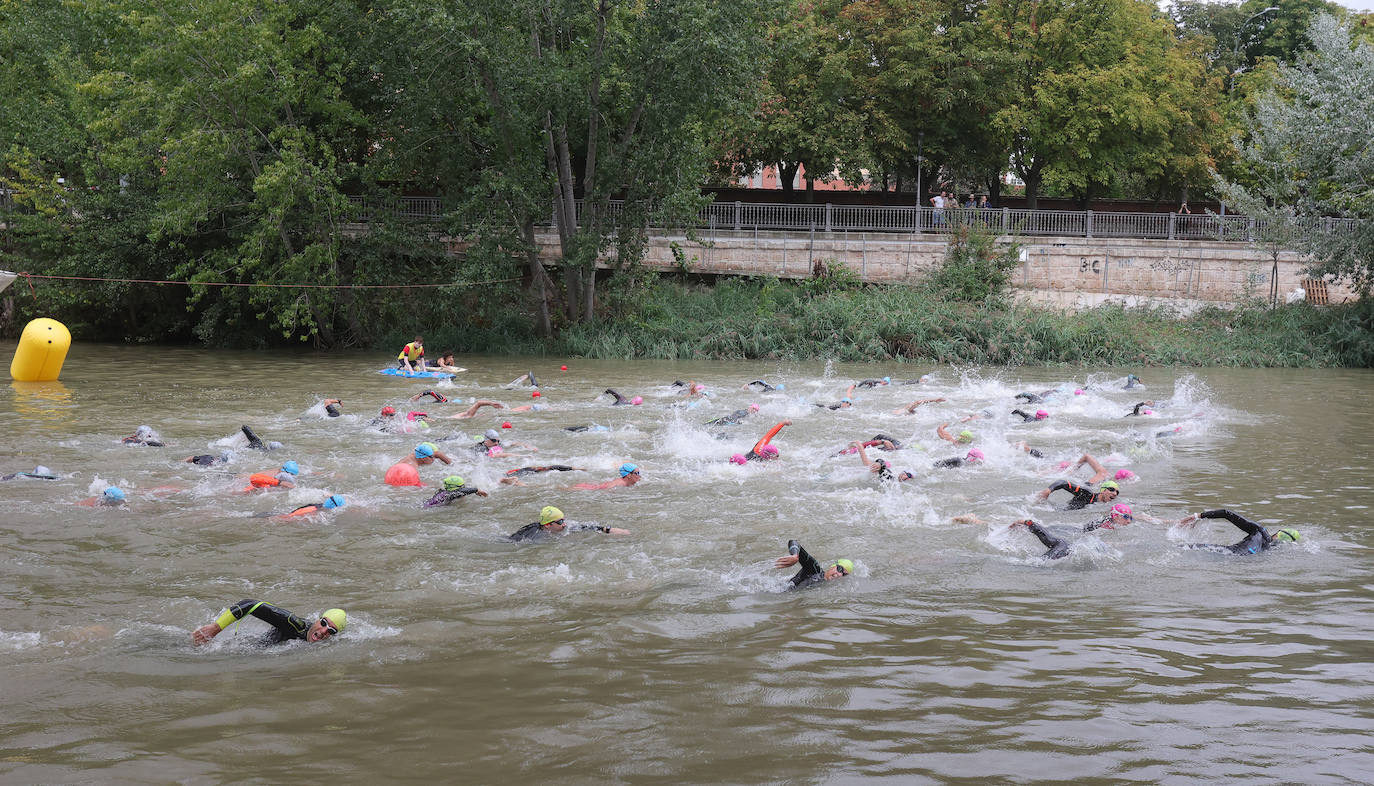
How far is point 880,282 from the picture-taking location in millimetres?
34000

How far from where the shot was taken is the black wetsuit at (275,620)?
22.5 feet

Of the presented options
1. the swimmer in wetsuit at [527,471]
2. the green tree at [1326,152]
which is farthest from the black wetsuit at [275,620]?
the green tree at [1326,152]

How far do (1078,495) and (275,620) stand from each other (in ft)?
25.6

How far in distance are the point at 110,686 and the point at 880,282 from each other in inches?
1163

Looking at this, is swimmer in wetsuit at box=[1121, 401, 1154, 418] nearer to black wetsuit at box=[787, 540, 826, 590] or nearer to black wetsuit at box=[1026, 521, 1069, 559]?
black wetsuit at box=[1026, 521, 1069, 559]

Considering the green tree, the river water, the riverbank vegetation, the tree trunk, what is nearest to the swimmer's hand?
the river water

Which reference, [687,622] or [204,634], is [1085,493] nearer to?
[687,622]

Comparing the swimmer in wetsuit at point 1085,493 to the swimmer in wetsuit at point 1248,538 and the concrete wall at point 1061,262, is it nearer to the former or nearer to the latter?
the swimmer in wetsuit at point 1248,538

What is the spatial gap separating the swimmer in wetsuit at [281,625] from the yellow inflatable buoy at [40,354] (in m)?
18.1

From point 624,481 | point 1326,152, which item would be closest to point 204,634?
point 624,481

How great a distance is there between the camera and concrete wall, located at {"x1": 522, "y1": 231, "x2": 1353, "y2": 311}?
3319 cm

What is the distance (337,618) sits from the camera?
7.21 metres

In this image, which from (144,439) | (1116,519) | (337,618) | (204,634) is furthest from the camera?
(144,439)

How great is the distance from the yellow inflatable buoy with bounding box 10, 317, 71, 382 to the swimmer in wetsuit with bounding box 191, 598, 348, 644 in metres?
18.1
